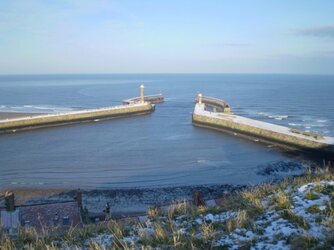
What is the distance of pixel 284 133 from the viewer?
2642 centimetres

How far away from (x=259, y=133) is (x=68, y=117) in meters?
19.1

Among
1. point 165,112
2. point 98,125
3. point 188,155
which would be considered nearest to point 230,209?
point 188,155

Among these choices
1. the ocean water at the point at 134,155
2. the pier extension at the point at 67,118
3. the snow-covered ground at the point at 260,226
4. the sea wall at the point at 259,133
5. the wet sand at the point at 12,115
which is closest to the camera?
the snow-covered ground at the point at 260,226

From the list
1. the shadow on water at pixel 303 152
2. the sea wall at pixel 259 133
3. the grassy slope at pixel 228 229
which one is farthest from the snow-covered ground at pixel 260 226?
the sea wall at pixel 259 133

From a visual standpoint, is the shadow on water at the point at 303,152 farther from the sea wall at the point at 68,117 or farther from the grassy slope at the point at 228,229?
the sea wall at the point at 68,117

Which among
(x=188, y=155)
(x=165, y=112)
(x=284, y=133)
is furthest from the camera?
(x=165, y=112)

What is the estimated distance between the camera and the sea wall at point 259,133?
76.9 ft

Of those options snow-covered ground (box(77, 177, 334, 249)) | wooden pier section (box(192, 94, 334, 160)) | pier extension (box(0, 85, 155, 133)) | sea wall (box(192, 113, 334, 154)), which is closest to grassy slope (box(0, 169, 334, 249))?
snow-covered ground (box(77, 177, 334, 249))

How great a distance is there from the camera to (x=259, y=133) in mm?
28234

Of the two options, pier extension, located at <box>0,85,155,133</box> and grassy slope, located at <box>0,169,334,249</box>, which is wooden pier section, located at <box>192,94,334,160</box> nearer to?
pier extension, located at <box>0,85,155,133</box>

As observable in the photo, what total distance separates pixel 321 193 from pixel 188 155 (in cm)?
1670

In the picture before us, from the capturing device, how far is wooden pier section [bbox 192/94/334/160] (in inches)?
908

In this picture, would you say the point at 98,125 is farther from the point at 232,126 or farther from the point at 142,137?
the point at 232,126

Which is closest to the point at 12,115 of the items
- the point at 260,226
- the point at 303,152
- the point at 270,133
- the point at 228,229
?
the point at 270,133
